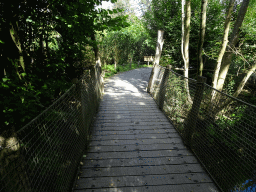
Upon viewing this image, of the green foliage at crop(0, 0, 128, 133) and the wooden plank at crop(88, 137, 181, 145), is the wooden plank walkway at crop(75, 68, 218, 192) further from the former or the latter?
the green foliage at crop(0, 0, 128, 133)

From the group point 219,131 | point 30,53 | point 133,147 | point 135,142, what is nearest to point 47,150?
point 133,147

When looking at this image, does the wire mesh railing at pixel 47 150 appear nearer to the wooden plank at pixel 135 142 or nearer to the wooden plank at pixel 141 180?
the wooden plank at pixel 141 180

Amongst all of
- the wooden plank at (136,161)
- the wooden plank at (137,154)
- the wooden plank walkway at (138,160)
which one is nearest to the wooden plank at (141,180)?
the wooden plank walkway at (138,160)

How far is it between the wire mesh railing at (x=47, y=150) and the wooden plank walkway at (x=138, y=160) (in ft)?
1.33

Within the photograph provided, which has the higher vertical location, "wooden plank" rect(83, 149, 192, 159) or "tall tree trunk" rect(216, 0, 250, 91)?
"tall tree trunk" rect(216, 0, 250, 91)

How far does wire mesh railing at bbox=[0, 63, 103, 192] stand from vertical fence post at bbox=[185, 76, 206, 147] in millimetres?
2319

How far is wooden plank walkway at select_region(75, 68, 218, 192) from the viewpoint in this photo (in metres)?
2.39

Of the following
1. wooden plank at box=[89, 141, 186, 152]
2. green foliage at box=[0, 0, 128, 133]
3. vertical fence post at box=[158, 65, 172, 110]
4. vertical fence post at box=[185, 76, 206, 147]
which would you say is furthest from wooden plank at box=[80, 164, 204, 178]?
vertical fence post at box=[158, 65, 172, 110]

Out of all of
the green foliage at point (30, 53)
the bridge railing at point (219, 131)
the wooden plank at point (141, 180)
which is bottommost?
the wooden plank at point (141, 180)

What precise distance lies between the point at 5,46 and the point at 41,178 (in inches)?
81.7

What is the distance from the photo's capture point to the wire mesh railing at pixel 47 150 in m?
1.01

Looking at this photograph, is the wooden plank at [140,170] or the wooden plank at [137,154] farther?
the wooden plank at [137,154]

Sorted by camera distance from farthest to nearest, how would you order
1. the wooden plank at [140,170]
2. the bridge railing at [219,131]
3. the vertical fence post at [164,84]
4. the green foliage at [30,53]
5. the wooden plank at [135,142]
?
the vertical fence post at [164,84], the wooden plank at [135,142], the wooden plank at [140,170], the green foliage at [30,53], the bridge railing at [219,131]

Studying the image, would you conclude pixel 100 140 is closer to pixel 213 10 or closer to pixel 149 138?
pixel 149 138
